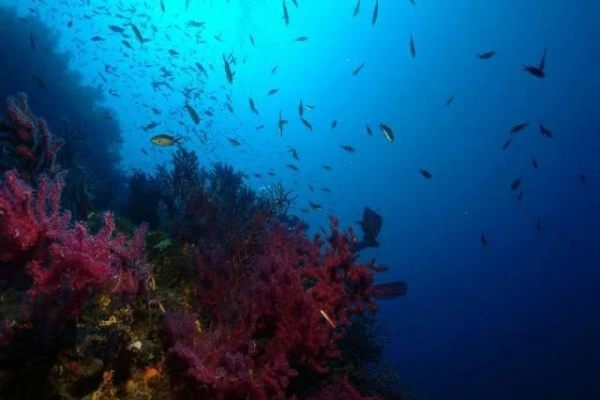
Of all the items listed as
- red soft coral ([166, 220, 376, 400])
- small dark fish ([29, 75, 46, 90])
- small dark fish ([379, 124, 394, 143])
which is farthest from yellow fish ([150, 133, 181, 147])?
small dark fish ([379, 124, 394, 143])

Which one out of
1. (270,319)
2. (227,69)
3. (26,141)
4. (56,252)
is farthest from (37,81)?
(270,319)

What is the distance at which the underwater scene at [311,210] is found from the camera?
9.75 ft

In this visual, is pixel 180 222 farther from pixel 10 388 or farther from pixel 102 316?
pixel 10 388

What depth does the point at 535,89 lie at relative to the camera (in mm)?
68375

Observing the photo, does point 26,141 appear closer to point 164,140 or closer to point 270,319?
point 164,140

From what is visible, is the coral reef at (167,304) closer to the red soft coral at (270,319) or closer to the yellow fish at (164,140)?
the red soft coral at (270,319)

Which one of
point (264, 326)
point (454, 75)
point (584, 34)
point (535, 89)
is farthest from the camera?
point (454, 75)

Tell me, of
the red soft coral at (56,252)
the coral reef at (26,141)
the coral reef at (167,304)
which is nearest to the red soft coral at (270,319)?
the coral reef at (167,304)

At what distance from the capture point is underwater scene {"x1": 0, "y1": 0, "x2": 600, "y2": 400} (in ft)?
9.75

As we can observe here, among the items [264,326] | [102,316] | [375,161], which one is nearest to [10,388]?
[102,316]

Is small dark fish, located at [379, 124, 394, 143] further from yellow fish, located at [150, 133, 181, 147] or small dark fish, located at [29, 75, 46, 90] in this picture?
small dark fish, located at [29, 75, 46, 90]

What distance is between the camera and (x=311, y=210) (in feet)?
51.3

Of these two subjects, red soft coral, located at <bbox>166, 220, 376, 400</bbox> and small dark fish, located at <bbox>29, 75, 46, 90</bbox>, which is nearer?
red soft coral, located at <bbox>166, 220, 376, 400</bbox>

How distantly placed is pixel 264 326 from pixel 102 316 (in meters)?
1.53
